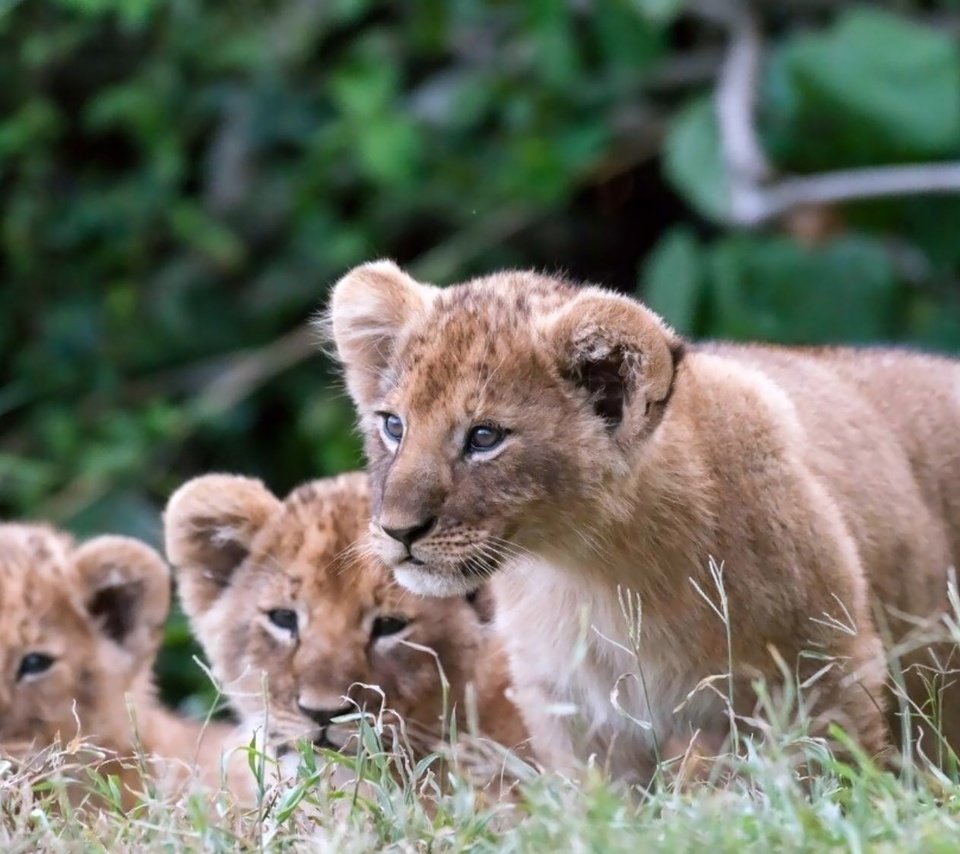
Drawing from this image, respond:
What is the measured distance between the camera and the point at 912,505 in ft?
15.5

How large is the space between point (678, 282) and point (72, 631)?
127 inches

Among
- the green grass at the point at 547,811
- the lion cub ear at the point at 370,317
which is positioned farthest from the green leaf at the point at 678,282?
the green grass at the point at 547,811

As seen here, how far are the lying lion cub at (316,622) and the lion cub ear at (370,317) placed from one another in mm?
395

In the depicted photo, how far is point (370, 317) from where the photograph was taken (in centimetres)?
454

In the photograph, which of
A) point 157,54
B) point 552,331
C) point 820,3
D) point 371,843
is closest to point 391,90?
point 157,54

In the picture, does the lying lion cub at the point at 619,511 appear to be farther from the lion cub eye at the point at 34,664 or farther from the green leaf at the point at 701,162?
the green leaf at the point at 701,162

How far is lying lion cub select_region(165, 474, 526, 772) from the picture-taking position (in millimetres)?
4512

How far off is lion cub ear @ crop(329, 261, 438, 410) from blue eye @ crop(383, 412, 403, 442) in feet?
0.69

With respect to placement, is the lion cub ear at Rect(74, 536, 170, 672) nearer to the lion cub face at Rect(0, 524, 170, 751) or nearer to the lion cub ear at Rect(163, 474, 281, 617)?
the lion cub face at Rect(0, 524, 170, 751)

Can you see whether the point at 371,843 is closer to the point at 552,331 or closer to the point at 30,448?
the point at 552,331

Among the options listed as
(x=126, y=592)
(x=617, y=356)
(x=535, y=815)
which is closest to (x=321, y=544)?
(x=126, y=592)

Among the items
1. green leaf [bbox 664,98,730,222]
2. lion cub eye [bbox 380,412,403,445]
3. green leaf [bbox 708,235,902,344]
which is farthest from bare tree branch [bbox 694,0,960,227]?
lion cub eye [bbox 380,412,403,445]

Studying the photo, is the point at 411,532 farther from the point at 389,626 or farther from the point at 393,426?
the point at 389,626

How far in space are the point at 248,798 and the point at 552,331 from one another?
60.3 inches
